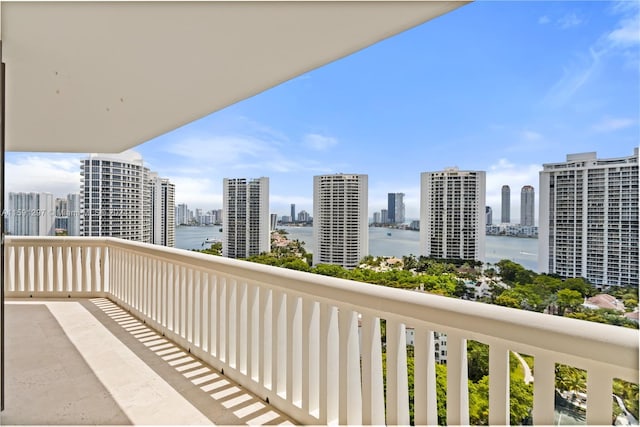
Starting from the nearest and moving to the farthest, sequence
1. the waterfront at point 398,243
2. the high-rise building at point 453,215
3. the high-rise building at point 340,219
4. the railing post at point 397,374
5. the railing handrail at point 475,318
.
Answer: the railing handrail at point 475,318, the railing post at point 397,374, the waterfront at point 398,243, the high-rise building at point 453,215, the high-rise building at point 340,219

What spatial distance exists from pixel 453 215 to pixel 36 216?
205 inches

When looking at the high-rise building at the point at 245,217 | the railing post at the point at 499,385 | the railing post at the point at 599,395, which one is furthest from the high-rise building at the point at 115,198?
the railing post at the point at 599,395

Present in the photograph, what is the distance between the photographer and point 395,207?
2.68m

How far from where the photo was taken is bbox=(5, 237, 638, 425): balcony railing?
98cm

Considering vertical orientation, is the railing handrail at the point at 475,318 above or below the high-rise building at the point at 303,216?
below

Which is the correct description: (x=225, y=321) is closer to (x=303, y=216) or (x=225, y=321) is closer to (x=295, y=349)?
(x=295, y=349)

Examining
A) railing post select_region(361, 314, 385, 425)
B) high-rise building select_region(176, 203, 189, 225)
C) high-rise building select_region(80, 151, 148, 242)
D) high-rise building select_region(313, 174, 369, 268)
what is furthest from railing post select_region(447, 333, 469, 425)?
high-rise building select_region(80, 151, 148, 242)

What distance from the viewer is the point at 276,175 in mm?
4242

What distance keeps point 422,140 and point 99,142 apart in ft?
14.5

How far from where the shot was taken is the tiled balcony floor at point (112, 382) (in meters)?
2.00

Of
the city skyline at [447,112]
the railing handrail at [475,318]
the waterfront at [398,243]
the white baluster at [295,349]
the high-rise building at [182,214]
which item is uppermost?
the city skyline at [447,112]

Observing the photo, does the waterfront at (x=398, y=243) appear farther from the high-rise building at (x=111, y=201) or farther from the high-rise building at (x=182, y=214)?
the high-rise building at (x=111, y=201)

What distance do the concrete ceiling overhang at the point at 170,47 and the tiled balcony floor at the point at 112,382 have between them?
2.23 m

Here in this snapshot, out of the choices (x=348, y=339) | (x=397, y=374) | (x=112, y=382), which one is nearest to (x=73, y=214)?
(x=112, y=382)
